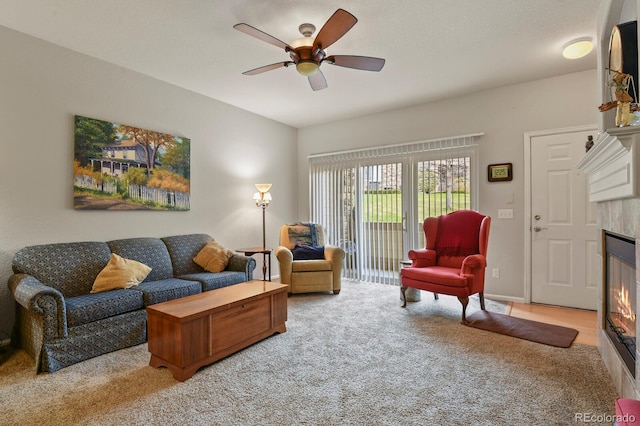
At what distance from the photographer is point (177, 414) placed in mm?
1739

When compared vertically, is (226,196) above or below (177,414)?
above

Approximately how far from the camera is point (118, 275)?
2.85 m

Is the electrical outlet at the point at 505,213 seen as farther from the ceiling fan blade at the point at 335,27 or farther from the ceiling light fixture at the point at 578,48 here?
the ceiling fan blade at the point at 335,27

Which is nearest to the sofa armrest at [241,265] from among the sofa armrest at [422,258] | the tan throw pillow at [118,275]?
the tan throw pillow at [118,275]

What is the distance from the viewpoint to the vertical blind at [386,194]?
424 cm

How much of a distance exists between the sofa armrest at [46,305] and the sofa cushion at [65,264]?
13.3 inches

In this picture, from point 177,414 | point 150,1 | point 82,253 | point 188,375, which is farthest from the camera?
point 82,253

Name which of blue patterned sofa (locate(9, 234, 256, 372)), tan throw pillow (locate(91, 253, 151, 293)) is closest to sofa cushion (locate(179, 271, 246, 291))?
blue patterned sofa (locate(9, 234, 256, 372))

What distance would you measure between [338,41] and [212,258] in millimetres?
2635

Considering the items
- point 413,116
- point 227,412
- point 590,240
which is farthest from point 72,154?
point 590,240

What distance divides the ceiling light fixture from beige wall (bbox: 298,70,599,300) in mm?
633

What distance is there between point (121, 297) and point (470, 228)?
357 centimetres

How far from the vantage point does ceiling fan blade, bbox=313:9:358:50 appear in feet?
6.39

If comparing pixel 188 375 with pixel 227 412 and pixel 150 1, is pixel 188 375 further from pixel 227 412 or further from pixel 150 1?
pixel 150 1
